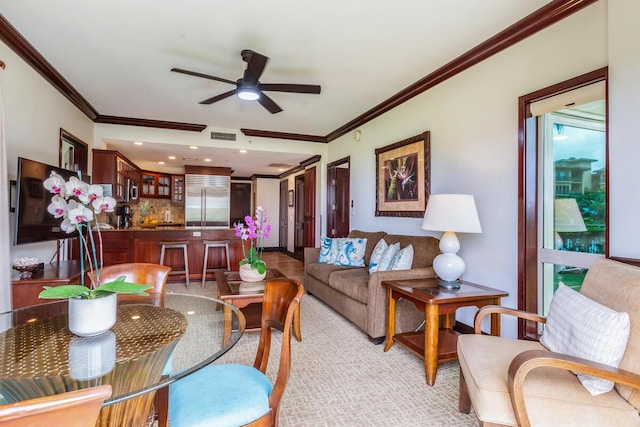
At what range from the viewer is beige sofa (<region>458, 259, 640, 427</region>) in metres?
1.25

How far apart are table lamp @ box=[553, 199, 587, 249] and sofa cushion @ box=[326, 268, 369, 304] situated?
161 cm

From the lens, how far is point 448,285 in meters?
2.57

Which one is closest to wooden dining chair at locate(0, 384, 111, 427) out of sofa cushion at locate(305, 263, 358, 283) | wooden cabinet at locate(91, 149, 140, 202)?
sofa cushion at locate(305, 263, 358, 283)

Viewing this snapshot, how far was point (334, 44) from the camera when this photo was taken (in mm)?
2863

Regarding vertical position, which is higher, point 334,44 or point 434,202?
point 334,44

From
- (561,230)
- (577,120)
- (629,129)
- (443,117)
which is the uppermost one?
(443,117)

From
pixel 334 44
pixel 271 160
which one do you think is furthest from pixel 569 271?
pixel 271 160

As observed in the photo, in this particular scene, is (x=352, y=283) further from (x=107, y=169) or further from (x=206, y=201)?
(x=206, y=201)

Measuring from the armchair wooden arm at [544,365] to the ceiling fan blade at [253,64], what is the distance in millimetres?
2614

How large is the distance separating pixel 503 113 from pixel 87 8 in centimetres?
339

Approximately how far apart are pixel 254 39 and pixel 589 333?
302 centimetres

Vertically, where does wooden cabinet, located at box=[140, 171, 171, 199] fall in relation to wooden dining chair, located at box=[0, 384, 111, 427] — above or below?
above

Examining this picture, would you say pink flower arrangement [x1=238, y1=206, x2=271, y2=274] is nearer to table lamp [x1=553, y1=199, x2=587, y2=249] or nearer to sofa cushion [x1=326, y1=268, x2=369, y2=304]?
sofa cushion [x1=326, y1=268, x2=369, y2=304]

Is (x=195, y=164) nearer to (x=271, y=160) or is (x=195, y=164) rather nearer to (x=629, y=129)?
(x=271, y=160)
